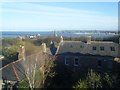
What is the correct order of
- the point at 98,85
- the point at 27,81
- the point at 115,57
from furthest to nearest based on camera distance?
the point at 115,57 < the point at 27,81 < the point at 98,85

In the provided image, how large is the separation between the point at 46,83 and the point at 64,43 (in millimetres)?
6525

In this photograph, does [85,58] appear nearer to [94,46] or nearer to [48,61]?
[94,46]

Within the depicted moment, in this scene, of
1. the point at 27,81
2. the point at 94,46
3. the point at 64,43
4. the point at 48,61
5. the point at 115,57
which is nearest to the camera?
the point at 27,81

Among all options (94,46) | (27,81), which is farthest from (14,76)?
(94,46)

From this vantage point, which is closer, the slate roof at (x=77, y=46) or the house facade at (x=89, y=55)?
the house facade at (x=89, y=55)

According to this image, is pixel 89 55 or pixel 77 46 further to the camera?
pixel 77 46

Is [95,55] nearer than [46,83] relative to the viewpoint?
No

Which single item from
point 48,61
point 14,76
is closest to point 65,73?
point 48,61

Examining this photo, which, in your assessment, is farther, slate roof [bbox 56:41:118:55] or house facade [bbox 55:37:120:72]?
slate roof [bbox 56:41:118:55]

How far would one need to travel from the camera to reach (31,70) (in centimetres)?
1412

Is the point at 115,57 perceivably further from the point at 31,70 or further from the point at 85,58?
the point at 31,70

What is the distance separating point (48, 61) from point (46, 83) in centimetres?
233

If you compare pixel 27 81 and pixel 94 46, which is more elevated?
pixel 94 46

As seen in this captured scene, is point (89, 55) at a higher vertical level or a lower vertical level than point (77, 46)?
lower
